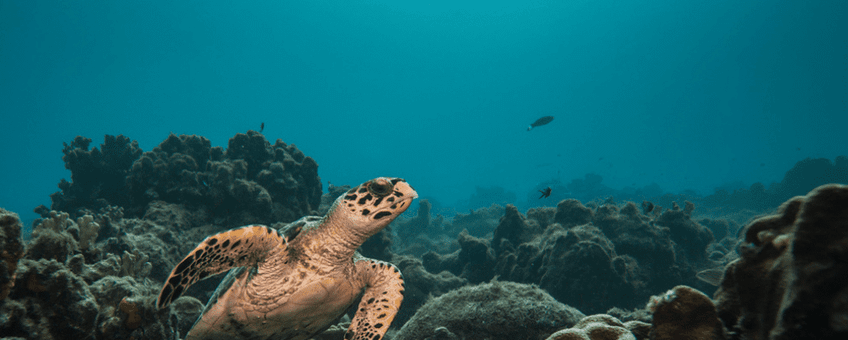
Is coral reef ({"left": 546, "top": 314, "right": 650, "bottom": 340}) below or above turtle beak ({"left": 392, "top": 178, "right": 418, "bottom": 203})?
below

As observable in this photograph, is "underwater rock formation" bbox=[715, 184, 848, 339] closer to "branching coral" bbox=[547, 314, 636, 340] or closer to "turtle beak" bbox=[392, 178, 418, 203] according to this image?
"branching coral" bbox=[547, 314, 636, 340]

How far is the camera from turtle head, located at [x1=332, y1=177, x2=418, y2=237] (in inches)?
91.3

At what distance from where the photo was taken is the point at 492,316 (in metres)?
3.37

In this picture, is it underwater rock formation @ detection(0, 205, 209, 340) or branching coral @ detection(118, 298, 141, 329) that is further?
branching coral @ detection(118, 298, 141, 329)

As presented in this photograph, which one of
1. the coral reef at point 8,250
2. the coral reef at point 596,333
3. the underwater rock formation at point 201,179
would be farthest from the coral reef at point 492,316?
the underwater rock formation at point 201,179

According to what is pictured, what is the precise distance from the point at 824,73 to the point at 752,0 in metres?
20.8

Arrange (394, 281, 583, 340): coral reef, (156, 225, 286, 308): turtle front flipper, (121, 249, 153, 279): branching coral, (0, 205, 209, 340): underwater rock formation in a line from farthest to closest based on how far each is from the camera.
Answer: (121, 249, 153, 279): branching coral, (394, 281, 583, 340): coral reef, (156, 225, 286, 308): turtle front flipper, (0, 205, 209, 340): underwater rock formation

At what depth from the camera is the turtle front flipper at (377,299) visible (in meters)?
2.91

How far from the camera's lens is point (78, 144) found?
9.37 metres

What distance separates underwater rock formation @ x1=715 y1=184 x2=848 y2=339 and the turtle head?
1804 millimetres

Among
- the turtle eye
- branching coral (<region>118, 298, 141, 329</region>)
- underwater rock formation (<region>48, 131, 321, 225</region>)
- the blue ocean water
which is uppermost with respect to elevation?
the blue ocean water

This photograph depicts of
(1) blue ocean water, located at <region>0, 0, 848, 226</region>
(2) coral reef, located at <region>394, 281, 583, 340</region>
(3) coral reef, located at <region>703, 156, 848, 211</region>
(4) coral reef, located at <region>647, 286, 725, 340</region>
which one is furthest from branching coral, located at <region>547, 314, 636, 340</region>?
(1) blue ocean water, located at <region>0, 0, 848, 226</region>

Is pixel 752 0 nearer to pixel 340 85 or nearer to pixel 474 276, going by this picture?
pixel 474 276

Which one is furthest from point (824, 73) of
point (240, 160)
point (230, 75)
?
point (230, 75)
